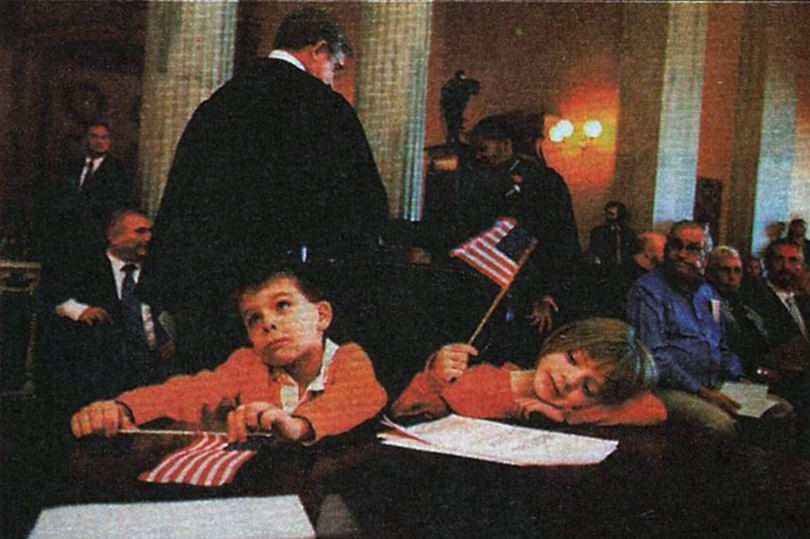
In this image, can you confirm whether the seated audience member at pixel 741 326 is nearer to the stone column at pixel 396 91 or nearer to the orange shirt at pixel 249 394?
the stone column at pixel 396 91

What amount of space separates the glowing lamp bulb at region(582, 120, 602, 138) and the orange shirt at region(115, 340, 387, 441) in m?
1.20

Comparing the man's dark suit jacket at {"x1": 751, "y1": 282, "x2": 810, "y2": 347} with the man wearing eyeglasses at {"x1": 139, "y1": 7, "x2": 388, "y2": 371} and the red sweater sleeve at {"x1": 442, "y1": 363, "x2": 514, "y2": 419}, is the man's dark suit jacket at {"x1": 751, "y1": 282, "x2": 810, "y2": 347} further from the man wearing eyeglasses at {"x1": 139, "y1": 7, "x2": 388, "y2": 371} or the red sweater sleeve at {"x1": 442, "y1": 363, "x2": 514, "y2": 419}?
the man wearing eyeglasses at {"x1": 139, "y1": 7, "x2": 388, "y2": 371}

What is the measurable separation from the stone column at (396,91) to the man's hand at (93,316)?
2.98 feet

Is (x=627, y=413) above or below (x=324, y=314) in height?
below

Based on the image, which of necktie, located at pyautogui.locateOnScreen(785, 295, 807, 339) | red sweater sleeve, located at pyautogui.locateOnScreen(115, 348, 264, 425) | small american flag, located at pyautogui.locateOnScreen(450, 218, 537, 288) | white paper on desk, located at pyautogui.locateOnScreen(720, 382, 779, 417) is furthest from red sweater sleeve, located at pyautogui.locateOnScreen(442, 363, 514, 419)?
necktie, located at pyautogui.locateOnScreen(785, 295, 807, 339)

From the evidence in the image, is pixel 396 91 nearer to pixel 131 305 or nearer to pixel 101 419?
pixel 131 305

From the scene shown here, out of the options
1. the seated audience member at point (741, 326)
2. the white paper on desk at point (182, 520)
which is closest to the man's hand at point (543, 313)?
the seated audience member at point (741, 326)

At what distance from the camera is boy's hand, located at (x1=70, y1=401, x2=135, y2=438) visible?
1872mm

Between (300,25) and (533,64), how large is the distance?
0.92 meters

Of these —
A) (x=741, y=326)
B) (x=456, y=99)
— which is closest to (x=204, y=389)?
(x=456, y=99)

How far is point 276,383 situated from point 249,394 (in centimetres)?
8

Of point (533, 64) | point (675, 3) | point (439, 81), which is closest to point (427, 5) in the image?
point (439, 81)

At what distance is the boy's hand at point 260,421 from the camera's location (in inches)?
76.7

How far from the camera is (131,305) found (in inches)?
81.4
